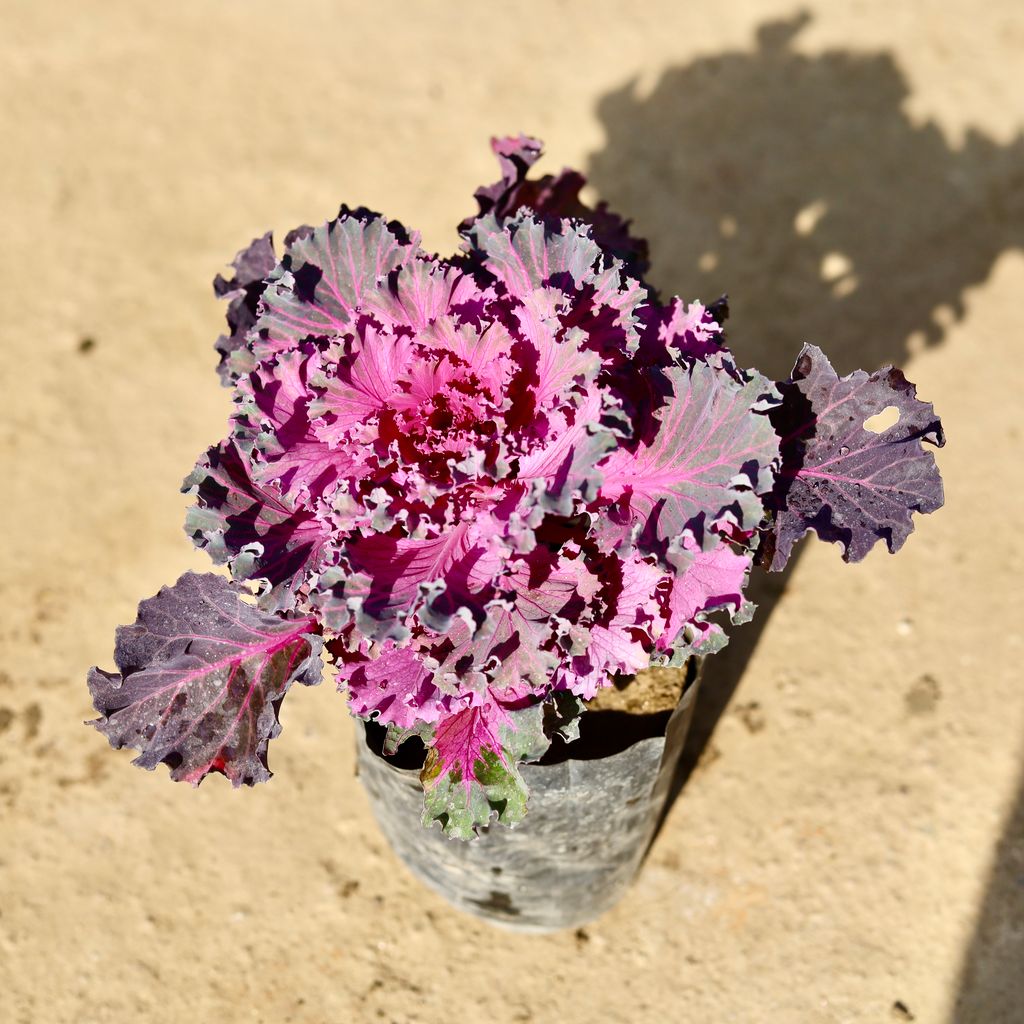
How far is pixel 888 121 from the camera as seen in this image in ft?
14.3

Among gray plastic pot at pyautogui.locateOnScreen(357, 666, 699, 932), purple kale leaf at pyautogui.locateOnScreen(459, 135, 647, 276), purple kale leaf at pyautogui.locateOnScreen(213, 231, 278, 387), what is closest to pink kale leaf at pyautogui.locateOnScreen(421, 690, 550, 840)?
gray plastic pot at pyautogui.locateOnScreen(357, 666, 699, 932)

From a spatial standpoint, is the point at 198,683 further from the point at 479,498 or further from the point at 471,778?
the point at 479,498

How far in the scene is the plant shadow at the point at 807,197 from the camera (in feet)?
12.8

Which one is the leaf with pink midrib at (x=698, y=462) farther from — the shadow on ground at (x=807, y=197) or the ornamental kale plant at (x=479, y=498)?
the shadow on ground at (x=807, y=197)

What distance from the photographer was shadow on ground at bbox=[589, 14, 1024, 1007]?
3896mm

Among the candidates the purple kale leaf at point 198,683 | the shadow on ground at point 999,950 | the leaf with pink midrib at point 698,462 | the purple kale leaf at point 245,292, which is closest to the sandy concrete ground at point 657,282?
the shadow on ground at point 999,950

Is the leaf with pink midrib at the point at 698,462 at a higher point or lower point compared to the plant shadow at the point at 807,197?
lower

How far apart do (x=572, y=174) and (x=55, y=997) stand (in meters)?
2.53

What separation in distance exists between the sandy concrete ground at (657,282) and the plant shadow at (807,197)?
0.05 ft

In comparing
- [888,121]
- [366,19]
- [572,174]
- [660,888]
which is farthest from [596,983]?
[366,19]

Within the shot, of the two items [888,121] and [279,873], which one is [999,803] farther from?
[888,121]

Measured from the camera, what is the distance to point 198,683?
1972 millimetres

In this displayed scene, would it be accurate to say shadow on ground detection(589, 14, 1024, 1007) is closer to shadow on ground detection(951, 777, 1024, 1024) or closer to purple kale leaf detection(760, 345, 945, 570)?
shadow on ground detection(951, 777, 1024, 1024)

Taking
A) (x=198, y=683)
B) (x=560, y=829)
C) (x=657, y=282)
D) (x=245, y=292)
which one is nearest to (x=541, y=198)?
(x=245, y=292)
